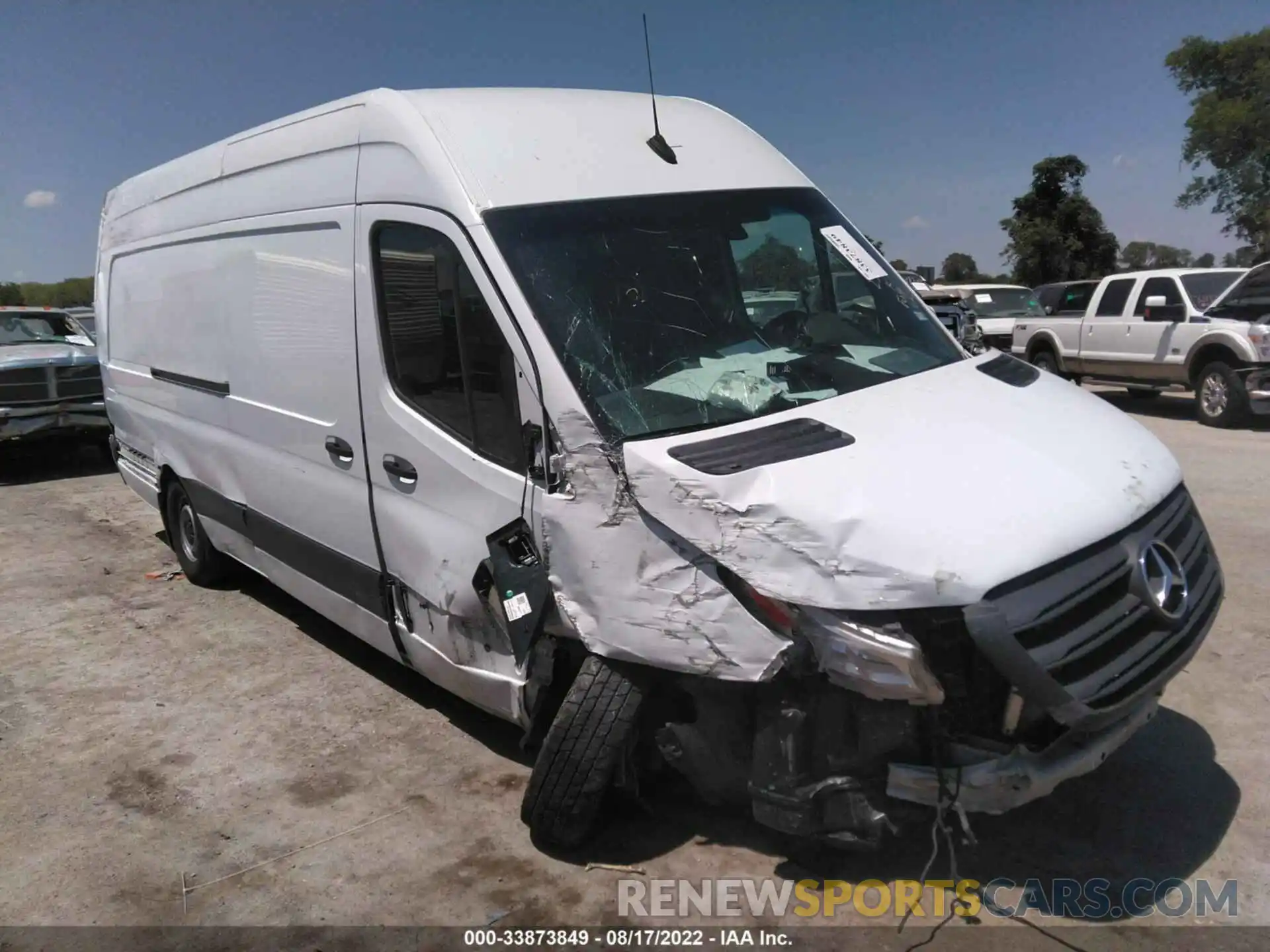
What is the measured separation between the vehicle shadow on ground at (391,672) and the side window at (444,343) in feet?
4.94

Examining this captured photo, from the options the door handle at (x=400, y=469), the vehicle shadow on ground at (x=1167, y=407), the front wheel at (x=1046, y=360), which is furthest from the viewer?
the front wheel at (x=1046, y=360)

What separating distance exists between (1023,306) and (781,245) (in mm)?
17149

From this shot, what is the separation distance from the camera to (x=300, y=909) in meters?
3.44

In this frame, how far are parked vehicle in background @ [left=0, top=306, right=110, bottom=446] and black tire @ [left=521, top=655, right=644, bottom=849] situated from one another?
10.4m

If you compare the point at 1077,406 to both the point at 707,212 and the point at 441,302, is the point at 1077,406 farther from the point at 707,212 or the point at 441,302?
the point at 441,302

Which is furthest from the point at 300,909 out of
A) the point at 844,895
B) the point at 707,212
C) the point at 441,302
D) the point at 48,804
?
the point at 707,212

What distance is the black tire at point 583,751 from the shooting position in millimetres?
3303

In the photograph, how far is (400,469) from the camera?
411 cm

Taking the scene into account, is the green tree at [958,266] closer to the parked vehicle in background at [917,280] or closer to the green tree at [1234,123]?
the green tree at [1234,123]

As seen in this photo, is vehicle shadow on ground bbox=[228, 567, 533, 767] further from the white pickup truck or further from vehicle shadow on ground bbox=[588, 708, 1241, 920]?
the white pickup truck

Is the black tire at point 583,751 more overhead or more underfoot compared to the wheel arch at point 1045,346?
more underfoot

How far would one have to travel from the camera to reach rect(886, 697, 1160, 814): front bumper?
2.85 m

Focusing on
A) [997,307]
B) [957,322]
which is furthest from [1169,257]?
[957,322]

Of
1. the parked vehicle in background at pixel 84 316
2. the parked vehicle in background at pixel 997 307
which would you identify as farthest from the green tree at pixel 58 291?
the parked vehicle in background at pixel 997 307
